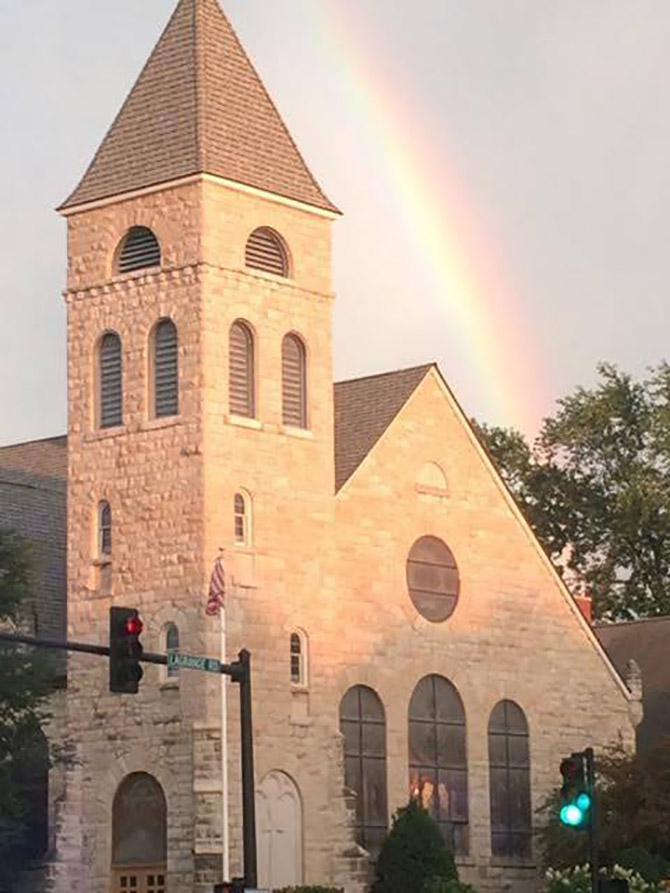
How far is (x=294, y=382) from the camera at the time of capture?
60.1 metres

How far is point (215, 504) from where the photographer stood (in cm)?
5634

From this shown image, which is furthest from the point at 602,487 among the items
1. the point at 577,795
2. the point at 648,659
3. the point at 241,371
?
the point at 577,795

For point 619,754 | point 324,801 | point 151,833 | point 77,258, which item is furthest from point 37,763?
point 619,754

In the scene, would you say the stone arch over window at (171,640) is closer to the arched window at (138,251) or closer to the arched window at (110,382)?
the arched window at (110,382)

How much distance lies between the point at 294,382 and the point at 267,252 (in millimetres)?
3506

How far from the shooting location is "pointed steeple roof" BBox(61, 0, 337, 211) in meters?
58.3

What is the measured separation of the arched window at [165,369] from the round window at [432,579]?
29.1 feet

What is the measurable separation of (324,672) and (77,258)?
12.7 m

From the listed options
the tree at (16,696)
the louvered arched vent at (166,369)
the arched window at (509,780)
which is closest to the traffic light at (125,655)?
the tree at (16,696)

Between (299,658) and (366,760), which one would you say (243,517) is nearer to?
(299,658)

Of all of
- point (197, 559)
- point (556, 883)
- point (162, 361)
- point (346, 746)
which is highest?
point (162, 361)

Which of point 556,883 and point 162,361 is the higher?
point 162,361

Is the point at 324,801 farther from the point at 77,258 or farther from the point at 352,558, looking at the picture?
the point at 77,258

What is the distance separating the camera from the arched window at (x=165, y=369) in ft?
189
